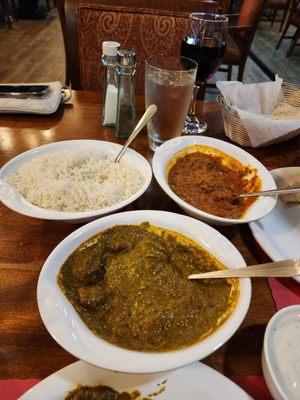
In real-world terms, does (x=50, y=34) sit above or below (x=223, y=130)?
below

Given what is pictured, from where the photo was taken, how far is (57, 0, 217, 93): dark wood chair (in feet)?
5.55

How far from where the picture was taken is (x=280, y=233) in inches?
34.5

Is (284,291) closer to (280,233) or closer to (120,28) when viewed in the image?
(280,233)

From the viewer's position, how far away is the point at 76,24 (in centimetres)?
170

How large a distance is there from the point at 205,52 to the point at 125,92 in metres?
0.37

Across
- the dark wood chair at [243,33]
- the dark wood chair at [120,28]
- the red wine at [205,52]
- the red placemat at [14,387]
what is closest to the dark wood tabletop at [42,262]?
the red placemat at [14,387]

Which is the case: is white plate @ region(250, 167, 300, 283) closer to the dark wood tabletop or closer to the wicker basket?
the dark wood tabletop

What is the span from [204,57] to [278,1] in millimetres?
6822

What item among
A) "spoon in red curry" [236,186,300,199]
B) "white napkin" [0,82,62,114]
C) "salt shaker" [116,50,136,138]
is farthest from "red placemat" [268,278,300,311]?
"white napkin" [0,82,62,114]

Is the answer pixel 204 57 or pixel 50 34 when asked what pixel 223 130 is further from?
pixel 50 34

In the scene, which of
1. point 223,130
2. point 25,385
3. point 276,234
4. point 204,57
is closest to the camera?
point 25,385

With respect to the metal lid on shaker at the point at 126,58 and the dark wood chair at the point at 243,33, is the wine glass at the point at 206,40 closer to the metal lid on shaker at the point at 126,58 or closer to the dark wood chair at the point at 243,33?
the metal lid on shaker at the point at 126,58

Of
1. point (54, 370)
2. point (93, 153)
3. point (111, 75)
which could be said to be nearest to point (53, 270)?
point (54, 370)

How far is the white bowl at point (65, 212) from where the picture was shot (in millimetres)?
769
